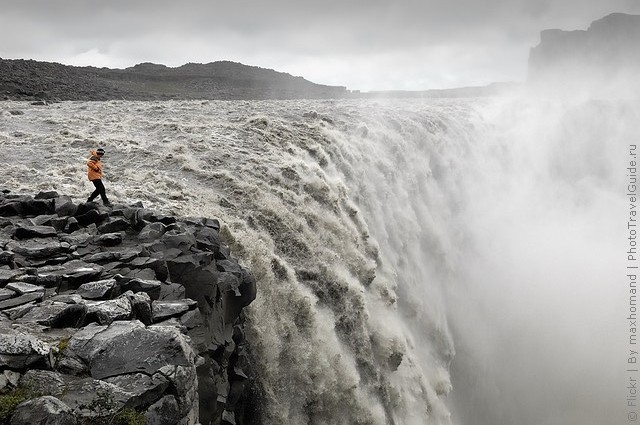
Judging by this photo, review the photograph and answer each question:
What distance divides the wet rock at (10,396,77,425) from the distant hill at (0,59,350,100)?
2872 cm

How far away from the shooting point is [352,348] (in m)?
14.5

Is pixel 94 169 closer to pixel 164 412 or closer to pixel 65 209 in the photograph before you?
pixel 65 209

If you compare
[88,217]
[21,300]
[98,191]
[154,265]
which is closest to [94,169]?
[98,191]

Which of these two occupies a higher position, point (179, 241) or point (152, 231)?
point (152, 231)

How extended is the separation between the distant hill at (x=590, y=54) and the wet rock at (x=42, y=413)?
244 ft

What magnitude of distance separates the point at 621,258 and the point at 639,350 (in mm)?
7295

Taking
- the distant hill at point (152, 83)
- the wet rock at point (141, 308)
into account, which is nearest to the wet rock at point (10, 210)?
the wet rock at point (141, 308)

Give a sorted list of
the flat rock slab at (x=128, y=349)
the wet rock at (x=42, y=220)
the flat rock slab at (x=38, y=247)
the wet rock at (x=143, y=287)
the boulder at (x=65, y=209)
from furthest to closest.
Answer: the boulder at (x=65, y=209), the wet rock at (x=42, y=220), the flat rock slab at (x=38, y=247), the wet rock at (x=143, y=287), the flat rock slab at (x=128, y=349)

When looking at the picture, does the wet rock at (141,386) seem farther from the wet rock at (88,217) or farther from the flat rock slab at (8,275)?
the wet rock at (88,217)

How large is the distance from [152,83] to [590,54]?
64.4 meters

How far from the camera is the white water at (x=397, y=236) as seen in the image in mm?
13742

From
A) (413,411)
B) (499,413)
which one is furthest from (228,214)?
(499,413)

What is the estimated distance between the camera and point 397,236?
21.9 meters

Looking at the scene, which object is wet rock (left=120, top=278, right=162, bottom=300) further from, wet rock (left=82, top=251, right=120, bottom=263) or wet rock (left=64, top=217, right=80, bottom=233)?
wet rock (left=64, top=217, right=80, bottom=233)
